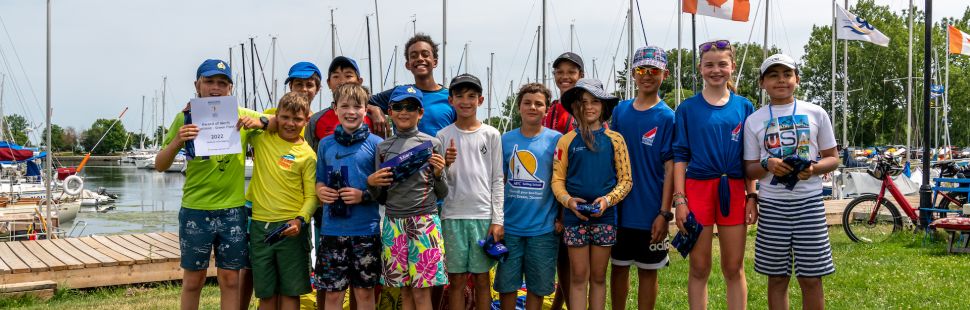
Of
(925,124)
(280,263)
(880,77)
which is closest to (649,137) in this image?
(280,263)

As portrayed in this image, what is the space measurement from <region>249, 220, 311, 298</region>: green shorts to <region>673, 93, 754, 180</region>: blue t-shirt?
2561 millimetres

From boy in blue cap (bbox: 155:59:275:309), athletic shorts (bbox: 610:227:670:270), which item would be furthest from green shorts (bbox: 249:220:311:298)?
athletic shorts (bbox: 610:227:670:270)

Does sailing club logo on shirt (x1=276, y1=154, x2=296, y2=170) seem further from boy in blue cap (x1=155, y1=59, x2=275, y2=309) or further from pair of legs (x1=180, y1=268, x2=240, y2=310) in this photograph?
pair of legs (x1=180, y1=268, x2=240, y2=310)

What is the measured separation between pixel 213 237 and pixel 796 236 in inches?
150

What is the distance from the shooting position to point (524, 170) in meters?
4.85

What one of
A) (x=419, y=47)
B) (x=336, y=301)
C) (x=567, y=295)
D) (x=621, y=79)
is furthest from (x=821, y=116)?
(x=621, y=79)

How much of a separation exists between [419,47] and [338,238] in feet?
5.59

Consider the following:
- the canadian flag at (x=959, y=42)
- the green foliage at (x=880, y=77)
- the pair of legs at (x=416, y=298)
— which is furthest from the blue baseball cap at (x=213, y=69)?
the green foliage at (x=880, y=77)

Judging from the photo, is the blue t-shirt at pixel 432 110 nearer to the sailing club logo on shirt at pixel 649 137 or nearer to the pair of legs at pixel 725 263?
the sailing club logo on shirt at pixel 649 137

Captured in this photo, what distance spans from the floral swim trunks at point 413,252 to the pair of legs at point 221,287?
116 cm

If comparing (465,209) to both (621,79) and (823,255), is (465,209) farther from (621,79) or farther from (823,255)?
(621,79)

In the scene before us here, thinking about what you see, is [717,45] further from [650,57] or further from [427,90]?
[427,90]

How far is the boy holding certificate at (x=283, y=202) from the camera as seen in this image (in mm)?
4715

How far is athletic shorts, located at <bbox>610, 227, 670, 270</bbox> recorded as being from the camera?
485 centimetres
